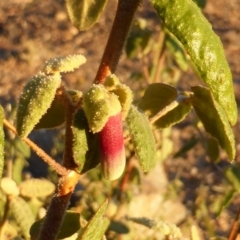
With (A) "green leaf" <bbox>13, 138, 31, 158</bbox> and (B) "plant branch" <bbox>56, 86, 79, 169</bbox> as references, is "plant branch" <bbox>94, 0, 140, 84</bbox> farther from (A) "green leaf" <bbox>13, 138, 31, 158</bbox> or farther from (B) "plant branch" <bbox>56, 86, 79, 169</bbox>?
(A) "green leaf" <bbox>13, 138, 31, 158</bbox>

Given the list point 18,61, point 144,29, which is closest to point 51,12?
point 18,61

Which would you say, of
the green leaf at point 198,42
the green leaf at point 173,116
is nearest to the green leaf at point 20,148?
the green leaf at point 173,116

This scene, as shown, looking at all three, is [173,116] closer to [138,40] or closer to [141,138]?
[141,138]

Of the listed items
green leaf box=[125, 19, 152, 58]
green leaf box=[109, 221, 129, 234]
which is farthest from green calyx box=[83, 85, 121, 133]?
green leaf box=[125, 19, 152, 58]

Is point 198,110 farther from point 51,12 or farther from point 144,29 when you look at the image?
point 51,12

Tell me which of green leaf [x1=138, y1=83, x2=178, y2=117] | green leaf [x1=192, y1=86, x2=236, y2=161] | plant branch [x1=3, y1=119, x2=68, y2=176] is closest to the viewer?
plant branch [x1=3, y1=119, x2=68, y2=176]

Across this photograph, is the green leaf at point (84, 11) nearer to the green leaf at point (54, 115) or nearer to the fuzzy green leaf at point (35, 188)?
the green leaf at point (54, 115)
